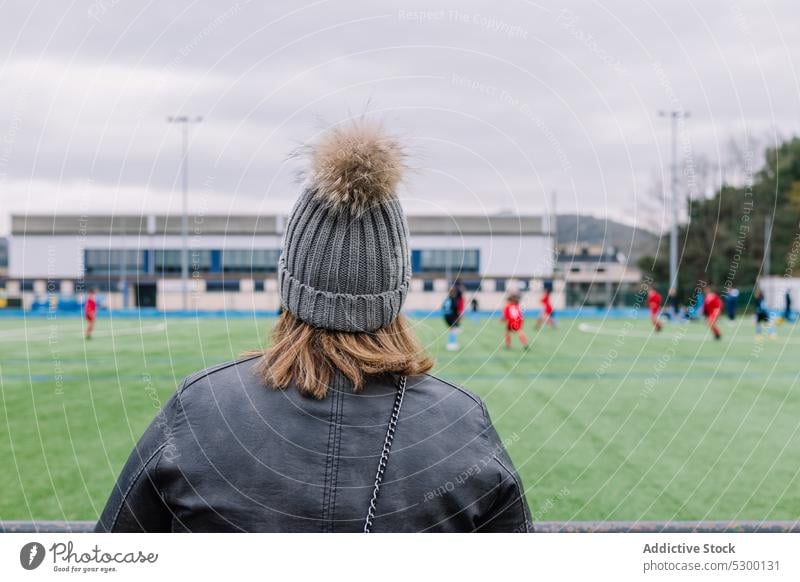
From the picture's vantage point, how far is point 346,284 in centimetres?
203

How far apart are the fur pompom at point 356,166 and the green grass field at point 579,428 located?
54cm

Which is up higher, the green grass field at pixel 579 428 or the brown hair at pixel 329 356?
the brown hair at pixel 329 356

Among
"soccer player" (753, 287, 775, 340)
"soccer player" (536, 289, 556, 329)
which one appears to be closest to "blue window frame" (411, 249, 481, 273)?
"soccer player" (536, 289, 556, 329)

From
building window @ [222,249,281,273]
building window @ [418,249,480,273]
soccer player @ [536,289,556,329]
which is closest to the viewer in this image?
building window @ [222,249,281,273]

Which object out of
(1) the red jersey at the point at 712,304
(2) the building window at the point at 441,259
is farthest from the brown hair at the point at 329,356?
(1) the red jersey at the point at 712,304

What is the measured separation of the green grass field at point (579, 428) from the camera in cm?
674

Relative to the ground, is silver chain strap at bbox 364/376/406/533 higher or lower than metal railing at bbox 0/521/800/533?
higher

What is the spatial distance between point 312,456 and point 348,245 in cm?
51

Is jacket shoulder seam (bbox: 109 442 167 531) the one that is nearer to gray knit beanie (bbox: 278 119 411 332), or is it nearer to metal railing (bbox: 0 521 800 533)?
gray knit beanie (bbox: 278 119 411 332)

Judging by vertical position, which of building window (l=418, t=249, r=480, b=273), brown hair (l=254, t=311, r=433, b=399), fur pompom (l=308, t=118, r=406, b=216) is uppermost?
fur pompom (l=308, t=118, r=406, b=216)

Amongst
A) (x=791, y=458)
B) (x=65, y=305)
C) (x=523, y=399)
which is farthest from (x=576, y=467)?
(x=65, y=305)

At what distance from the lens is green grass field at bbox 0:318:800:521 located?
674 cm

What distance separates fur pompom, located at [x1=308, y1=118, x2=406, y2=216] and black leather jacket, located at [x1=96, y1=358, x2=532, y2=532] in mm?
444
